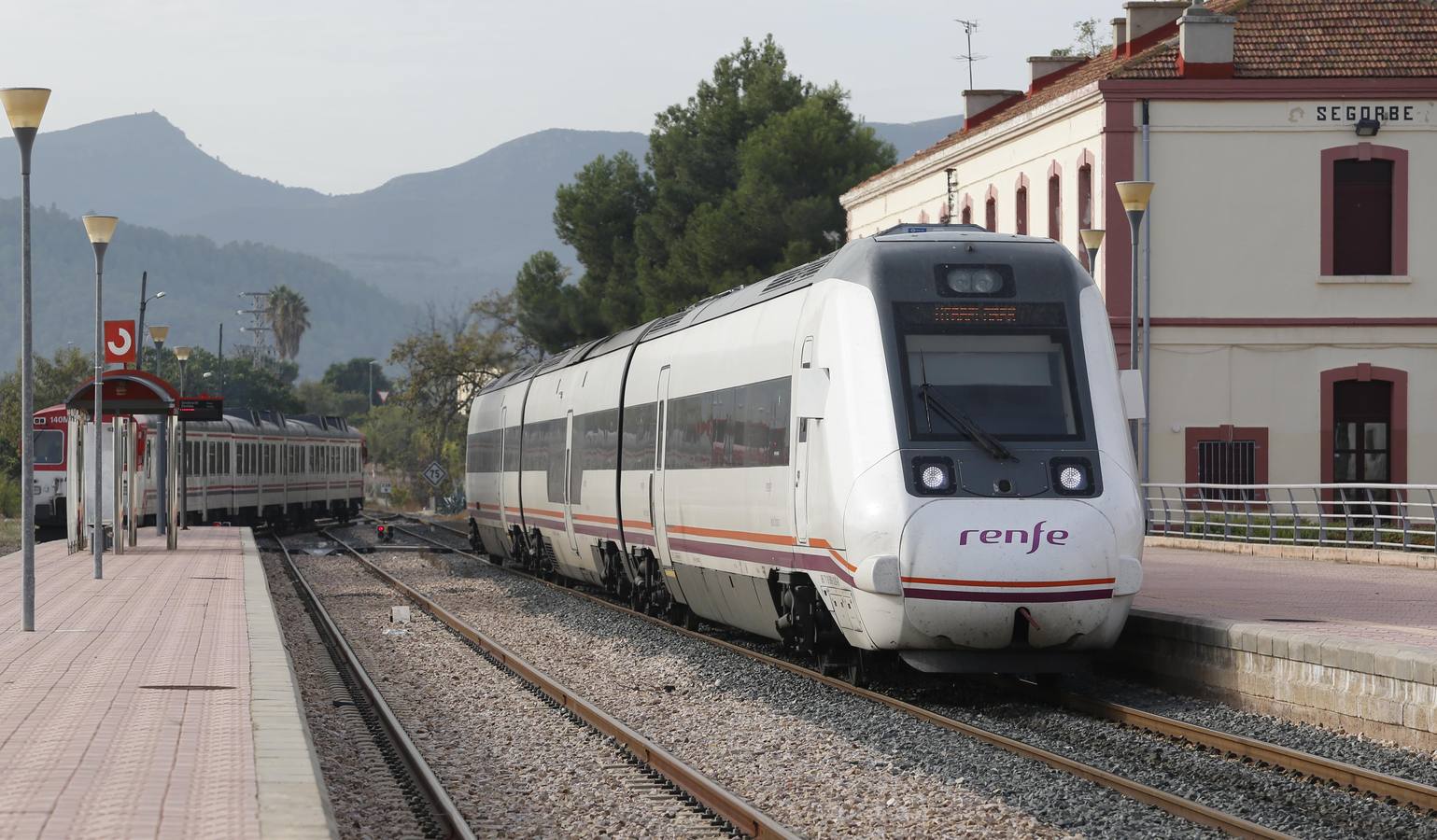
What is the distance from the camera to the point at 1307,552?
83.9 feet

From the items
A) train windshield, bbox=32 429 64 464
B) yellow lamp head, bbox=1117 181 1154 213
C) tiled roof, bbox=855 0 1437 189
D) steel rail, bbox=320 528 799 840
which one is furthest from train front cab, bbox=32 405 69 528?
yellow lamp head, bbox=1117 181 1154 213

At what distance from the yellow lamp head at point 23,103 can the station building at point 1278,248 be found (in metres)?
22.4

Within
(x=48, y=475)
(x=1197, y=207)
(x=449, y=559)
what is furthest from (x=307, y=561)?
(x=1197, y=207)

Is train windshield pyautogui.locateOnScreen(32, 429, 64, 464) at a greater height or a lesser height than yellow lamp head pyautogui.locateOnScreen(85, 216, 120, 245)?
lesser

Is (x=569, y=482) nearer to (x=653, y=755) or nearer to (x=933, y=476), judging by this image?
(x=933, y=476)

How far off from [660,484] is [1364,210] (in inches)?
809

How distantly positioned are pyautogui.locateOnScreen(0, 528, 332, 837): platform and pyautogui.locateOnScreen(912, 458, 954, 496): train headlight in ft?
14.1

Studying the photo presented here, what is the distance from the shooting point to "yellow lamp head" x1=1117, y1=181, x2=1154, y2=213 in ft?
91.4

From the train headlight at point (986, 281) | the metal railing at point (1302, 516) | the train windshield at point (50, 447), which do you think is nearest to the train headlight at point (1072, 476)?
the train headlight at point (986, 281)

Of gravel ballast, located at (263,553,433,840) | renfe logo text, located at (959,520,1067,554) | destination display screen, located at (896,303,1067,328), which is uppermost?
destination display screen, located at (896,303,1067,328)

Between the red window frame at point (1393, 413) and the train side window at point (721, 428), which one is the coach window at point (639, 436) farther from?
the red window frame at point (1393, 413)

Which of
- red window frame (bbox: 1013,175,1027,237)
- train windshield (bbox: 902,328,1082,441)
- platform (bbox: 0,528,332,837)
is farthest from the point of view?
red window frame (bbox: 1013,175,1027,237)

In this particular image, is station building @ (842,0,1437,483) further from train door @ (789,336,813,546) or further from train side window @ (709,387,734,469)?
train door @ (789,336,813,546)

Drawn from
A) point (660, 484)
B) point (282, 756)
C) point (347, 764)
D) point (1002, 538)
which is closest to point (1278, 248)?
point (660, 484)
